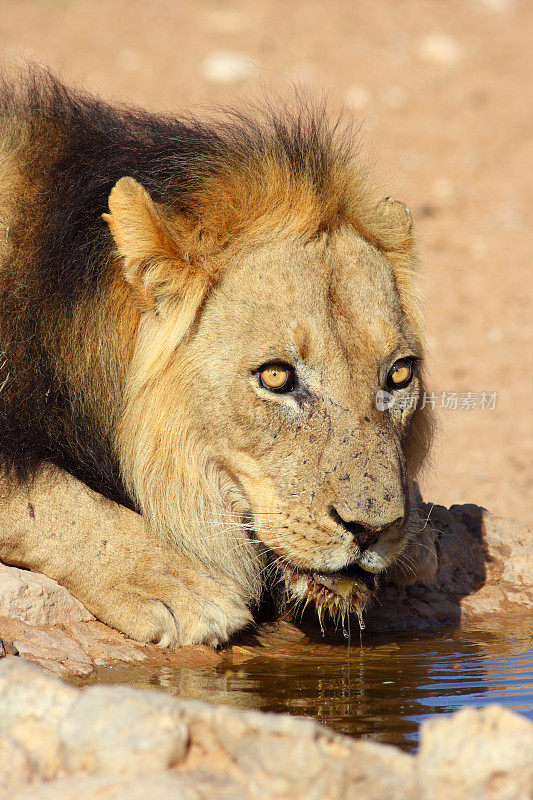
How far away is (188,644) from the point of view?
13.1 ft

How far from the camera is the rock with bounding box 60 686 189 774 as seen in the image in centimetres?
223

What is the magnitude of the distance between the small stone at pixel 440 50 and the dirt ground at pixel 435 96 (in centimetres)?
3

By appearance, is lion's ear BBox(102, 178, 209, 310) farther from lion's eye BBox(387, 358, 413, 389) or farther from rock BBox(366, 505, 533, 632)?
rock BBox(366, 505, 533, 632)

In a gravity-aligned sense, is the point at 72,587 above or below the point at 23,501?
below

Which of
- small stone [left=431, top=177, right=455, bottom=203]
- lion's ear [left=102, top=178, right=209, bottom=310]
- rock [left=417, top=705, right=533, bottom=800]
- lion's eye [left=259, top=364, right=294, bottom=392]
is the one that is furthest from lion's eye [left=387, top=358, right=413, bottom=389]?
small stone [left=431, top=177, right=455, bottom=203]

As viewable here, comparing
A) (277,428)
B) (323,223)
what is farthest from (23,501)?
(323,223)

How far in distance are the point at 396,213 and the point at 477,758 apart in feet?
9.30

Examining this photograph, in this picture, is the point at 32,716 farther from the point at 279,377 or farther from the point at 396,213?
the point at 396,213

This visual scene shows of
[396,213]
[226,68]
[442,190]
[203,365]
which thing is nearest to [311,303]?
[203,365]

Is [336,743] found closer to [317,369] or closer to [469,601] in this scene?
[317,369]

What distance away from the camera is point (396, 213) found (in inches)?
182

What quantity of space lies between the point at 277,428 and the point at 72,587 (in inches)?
38.5

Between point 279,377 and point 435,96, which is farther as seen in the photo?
point 435,96

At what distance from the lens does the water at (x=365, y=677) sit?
11.5ft
